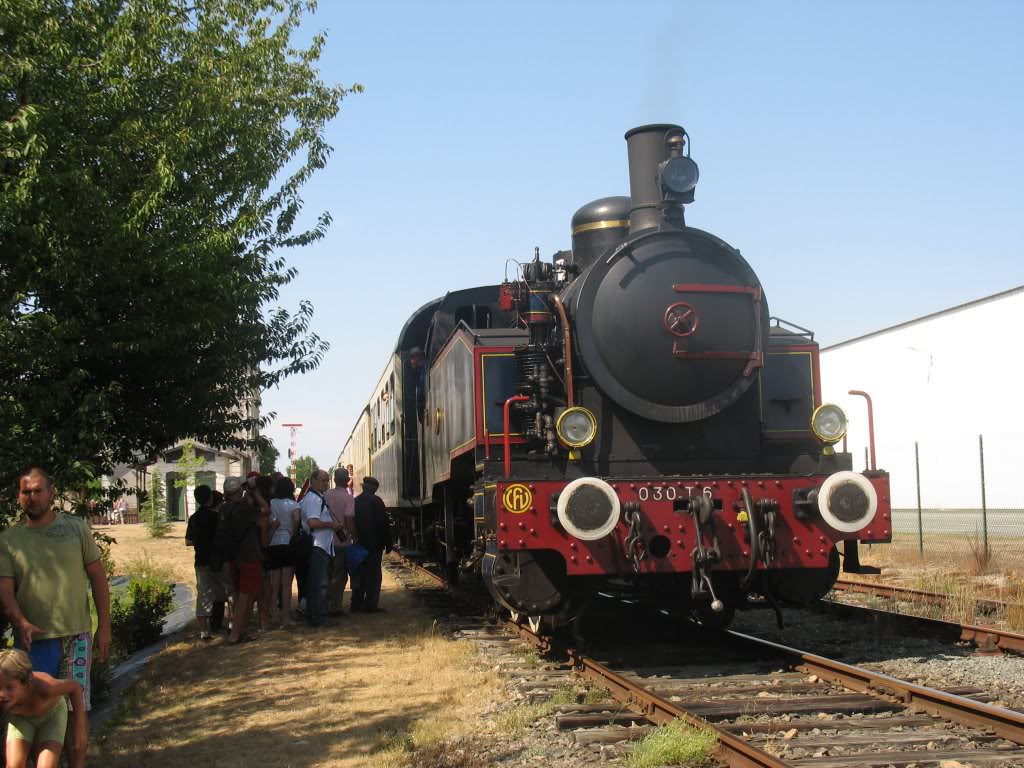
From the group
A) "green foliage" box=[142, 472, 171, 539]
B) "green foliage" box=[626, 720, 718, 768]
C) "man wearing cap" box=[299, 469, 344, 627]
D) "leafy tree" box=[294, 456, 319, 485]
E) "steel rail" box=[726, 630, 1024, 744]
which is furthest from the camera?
"leafy tree" box=[294, 456, 319, 485]

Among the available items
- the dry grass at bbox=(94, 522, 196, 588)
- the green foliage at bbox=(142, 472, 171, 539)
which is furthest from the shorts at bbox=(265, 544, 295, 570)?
the green foliage at bbox=(142, 472, 171, 539)

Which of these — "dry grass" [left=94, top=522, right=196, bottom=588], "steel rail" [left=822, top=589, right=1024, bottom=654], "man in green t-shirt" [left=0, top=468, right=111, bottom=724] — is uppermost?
"man in green t-shirt" [left=0, top=468, right=111, bottom=724]

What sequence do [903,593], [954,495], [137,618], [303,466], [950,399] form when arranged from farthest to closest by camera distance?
[303,466] → [950,399] → [954,495] → [903,593] → [137,618]

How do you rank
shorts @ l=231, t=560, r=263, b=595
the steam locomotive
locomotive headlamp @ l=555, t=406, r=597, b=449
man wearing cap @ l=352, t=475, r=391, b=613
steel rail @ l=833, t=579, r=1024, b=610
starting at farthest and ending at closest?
man wearing cap @ l=352, t=475, r=391, b=613 → steel rail @ l=833, t=579, r=1024, b=610 → shorts @ l=231, t=560, r=263, b=595 → locomotive headlamp @ l=555, t=406, r=597, b=449 → the steam locomotive

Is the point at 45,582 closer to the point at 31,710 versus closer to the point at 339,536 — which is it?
the point at 31,710

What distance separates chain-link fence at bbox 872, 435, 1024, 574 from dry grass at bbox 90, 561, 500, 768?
10483 millimetres

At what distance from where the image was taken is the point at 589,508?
22.3 ft

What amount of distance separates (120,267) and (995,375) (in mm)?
22222

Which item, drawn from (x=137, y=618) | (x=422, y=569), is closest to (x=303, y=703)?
(x=137, y=618)

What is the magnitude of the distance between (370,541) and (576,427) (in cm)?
482

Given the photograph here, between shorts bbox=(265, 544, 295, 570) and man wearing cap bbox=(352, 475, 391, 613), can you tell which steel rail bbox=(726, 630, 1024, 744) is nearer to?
shorts bbox=(265, 544, 295, 570)

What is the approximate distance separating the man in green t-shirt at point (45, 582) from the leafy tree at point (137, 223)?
1.96 metres

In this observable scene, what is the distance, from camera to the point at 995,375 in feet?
81.7

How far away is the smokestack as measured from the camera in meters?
8.11
